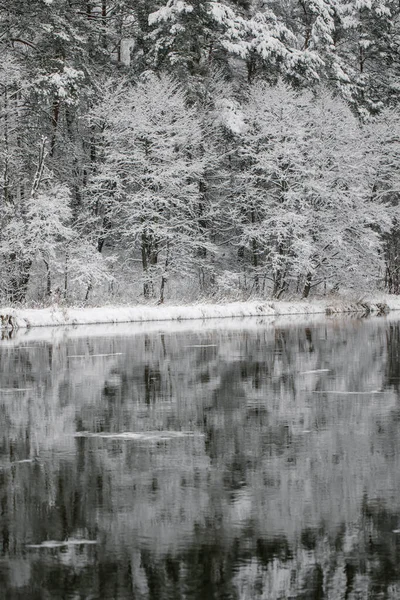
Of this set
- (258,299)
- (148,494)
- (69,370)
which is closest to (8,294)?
(258,299)

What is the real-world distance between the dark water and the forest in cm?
2636

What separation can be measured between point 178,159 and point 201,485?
3943 cm

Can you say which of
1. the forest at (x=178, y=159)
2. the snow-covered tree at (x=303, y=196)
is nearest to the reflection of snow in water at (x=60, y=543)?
the forest at (x=178, y=159)

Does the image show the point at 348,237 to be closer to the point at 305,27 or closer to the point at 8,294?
the point at 305,27

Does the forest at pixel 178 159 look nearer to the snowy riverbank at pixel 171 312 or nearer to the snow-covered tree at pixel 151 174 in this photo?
the snow-covered tree at pixel 151 174

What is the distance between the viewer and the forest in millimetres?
43312

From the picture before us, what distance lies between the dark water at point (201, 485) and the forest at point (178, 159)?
26.4 meters

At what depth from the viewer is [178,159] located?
4672 cm

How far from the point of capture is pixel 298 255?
47.3m

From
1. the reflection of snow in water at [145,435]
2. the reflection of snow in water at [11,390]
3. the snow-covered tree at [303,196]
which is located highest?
the snow-covered tree at [303,196]

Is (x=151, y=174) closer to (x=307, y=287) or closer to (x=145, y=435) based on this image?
(x=307, y=287)

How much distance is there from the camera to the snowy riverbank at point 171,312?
35.8 m

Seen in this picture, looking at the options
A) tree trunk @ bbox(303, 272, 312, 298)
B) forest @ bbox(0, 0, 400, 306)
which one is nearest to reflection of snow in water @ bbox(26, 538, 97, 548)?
forest @ bbox(0, 0, 400, 306)

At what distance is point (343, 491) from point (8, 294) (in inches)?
1364
